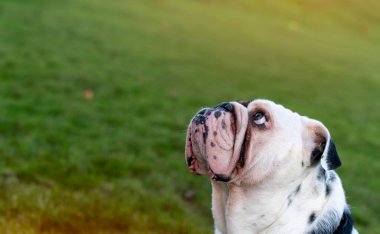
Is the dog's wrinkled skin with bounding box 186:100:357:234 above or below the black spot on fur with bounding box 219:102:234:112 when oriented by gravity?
below

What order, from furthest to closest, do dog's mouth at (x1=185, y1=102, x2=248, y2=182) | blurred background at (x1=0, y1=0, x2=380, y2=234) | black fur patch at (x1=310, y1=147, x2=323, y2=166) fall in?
blurred background at (x1=0, y1=0, x2=380, y2=234) < black fur patch at (x1=310, y1=147, x2=323, y2=166) < dog's mouth at (x1=185, y1=102, x2=248, y2=182)

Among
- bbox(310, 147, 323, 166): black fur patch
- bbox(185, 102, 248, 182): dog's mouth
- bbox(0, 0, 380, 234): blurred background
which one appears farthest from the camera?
bbox(0, 0, 380, 234): blurred background

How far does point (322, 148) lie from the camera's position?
121 inches

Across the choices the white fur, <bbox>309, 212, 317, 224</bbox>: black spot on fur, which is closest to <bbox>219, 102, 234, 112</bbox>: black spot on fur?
the white fur

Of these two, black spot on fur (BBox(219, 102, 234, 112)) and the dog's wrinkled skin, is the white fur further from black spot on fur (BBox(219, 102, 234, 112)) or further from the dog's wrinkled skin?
black spot on fur (BBox(219, 102, 234, 112))

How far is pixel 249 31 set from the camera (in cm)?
1856

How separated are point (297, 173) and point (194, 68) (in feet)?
29.4

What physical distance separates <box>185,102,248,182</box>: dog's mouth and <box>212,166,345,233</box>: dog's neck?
0.56ft

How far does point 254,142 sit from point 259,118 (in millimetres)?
149

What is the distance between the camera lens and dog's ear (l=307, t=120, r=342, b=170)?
2955 mm

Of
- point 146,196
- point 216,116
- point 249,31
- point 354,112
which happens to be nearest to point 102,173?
point 146,196

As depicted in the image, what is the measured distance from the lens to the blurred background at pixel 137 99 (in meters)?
5.13

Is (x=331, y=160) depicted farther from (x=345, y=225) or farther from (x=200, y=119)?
(x=200, y=119)

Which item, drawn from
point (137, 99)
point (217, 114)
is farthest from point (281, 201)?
point (137, 99)
